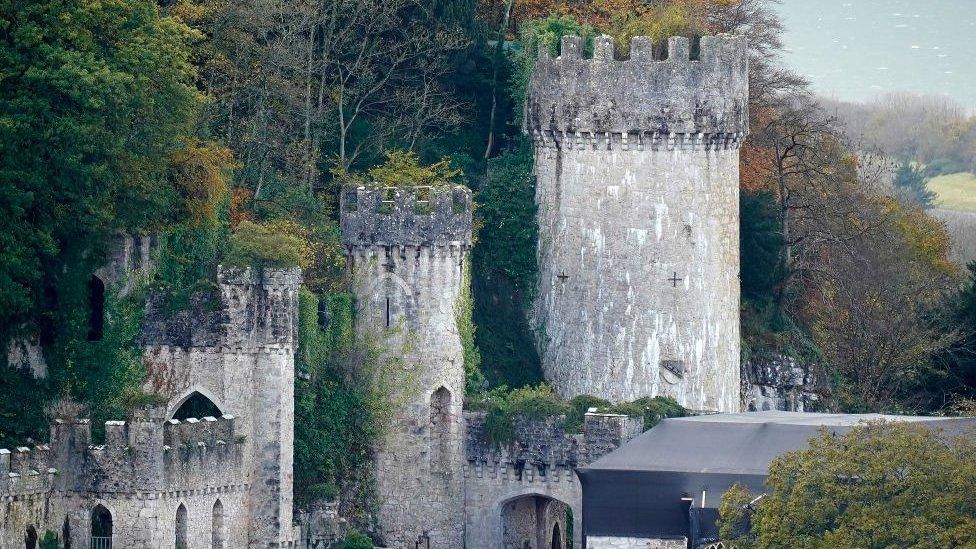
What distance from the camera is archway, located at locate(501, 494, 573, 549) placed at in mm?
87375

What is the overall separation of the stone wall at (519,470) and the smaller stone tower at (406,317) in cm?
104

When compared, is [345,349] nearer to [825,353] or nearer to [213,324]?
[213,324]

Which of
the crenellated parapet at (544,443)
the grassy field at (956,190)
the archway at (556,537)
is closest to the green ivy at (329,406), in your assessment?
the crenellated parapet at (544,443)

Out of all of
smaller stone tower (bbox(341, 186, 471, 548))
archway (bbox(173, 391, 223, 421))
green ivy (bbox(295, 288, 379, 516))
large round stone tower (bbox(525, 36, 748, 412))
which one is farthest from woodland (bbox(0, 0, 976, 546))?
archway (bbox(173, 391, 223, 421))

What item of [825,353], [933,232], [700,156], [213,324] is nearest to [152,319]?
[213,324]

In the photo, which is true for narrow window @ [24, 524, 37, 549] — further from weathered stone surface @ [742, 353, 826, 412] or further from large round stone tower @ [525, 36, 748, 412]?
weathered stone surface @ [742, 353, 826, 412]

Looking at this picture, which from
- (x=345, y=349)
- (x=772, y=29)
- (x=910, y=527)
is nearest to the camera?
(x=910, y=527)

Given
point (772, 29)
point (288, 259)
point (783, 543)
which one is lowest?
point (783, 543)

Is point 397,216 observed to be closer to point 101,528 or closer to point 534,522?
point 534,522

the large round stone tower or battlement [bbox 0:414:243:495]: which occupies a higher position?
the large round stone tower

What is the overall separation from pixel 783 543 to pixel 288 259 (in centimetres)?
1503

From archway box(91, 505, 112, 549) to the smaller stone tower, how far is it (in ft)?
30.4

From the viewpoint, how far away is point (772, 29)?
108m

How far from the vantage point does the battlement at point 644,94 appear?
297ft
